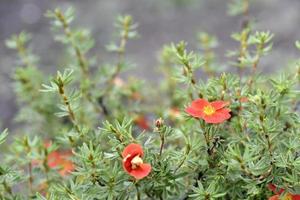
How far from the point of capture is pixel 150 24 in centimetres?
397

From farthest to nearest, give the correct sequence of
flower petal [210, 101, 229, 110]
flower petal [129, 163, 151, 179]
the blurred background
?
the blurred background → flower petal [210, 101, 229, 110] → flower petal [129, 163, 151, 179]

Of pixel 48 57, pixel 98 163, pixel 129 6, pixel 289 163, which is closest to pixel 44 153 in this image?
pixel 98 163

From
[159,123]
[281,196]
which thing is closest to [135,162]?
[159,123]

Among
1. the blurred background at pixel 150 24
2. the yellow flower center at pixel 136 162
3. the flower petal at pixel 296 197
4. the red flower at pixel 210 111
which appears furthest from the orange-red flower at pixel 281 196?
the blurred background at pixel 150 24

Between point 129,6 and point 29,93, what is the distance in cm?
191

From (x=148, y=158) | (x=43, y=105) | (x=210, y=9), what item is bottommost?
(x=210, y=9)

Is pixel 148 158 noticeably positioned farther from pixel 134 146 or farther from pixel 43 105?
pixel 43 105

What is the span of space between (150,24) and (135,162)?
2697mm

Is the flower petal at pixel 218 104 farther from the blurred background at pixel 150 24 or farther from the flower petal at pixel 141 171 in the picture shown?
the blurred background at pixel 150 24

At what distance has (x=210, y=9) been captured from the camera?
4074 mm

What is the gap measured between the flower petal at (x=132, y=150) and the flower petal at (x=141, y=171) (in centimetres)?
3

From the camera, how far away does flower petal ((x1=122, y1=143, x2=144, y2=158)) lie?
4.49 ft

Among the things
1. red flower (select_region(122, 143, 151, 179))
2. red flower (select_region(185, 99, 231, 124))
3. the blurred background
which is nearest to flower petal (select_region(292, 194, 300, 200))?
red flower (select_region(185, 99, 231, 124))

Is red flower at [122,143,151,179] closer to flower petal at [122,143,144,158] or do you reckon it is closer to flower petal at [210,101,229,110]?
flower petal at [122,143,144,158]
